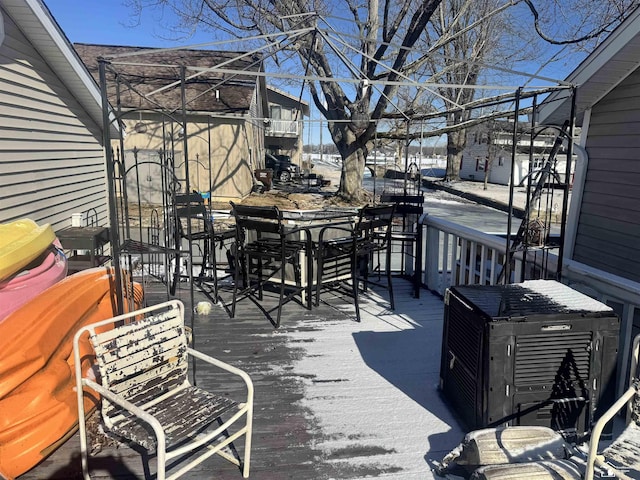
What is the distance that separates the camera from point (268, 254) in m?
4.24

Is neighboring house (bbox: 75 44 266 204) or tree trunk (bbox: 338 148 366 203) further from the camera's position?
tree trunk (bbox: 338 148 366 203)

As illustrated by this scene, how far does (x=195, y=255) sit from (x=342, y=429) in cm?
490

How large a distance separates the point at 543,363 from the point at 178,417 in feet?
5.95

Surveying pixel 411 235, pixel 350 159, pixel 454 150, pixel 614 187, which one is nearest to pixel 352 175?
pixel 350 159

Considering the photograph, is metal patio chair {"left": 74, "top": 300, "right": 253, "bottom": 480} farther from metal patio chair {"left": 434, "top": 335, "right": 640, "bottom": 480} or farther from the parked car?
the parked car

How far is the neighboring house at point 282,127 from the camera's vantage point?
29.6 metres

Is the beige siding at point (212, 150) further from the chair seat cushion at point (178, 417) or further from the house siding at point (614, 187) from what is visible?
the chair seat cushion at point (178, 417)

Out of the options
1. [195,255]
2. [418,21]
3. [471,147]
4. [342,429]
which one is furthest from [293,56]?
[471,147]

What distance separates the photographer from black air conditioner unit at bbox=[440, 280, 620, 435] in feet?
7.48

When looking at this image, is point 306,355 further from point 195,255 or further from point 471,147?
point 471,147

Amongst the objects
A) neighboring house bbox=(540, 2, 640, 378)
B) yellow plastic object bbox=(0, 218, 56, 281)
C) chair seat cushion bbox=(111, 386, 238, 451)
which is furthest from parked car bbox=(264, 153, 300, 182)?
chair seat cushion bbox=(111, 386, 238, 451)

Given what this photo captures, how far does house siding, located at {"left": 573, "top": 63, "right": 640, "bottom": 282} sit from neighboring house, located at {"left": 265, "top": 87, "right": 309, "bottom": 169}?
77.7ft

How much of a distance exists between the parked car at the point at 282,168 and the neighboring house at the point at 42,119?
59.2 ft

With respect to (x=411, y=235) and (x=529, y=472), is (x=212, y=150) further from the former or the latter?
(x=529, y=472)
